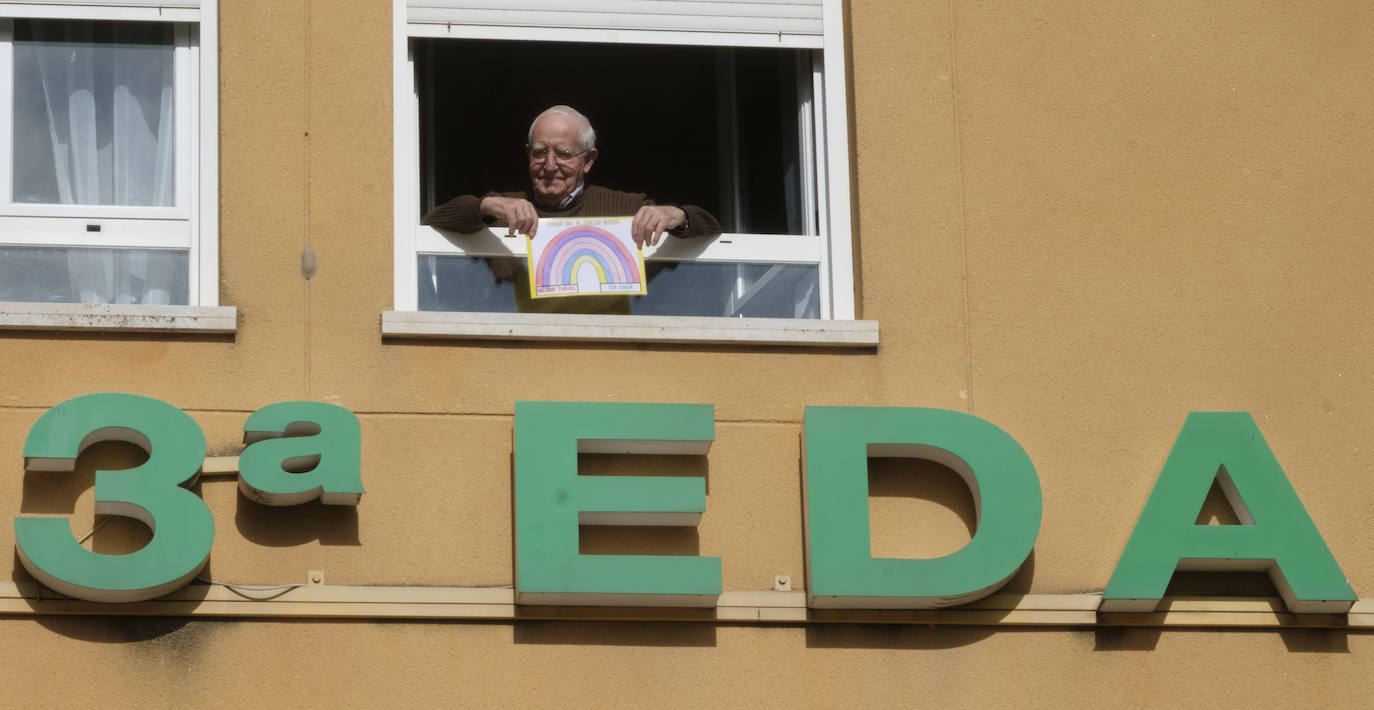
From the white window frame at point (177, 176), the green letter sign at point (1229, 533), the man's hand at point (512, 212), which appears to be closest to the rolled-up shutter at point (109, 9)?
the white window frame at point (177, 176)

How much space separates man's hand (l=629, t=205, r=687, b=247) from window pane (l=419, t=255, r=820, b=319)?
0.16m

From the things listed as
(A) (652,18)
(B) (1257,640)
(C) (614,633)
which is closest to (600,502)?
(C) (614,633)

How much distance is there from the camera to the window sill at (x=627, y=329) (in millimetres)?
8352

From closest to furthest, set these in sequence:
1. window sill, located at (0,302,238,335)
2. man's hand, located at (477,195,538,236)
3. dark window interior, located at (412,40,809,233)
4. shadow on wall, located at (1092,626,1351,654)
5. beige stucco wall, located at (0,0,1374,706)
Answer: beige stucco wall, located at (0,0,1374,706)
window sill, located at (0,302,238,335)
shadow on wall, located at (1092,626,1351,654)
man's hand, located at (477,195,538,236)
dark window interior, located at (412,40,809,233)

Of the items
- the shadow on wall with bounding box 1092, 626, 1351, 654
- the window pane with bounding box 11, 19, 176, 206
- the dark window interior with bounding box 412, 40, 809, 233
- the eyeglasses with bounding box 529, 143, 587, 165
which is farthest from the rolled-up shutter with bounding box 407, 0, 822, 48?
the shadow on wall with bounding box 1092, 626, 1351, 654

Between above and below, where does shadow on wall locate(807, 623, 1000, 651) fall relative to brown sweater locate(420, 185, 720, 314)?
below

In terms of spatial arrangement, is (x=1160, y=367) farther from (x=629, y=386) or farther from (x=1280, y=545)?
(x=629, y=386)

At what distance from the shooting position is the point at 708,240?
8992 millimetres

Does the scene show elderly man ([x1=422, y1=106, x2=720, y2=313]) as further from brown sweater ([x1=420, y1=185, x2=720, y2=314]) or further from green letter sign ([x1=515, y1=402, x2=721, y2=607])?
green letter sign ([x1=515, y1=402, x2=721, y2=607])

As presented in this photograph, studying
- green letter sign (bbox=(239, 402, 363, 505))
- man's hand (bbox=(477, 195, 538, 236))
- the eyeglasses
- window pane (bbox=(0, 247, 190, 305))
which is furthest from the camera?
the eyeglasses

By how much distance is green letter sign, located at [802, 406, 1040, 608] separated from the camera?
8.07 m

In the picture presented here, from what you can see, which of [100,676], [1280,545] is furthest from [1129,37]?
[100,676]

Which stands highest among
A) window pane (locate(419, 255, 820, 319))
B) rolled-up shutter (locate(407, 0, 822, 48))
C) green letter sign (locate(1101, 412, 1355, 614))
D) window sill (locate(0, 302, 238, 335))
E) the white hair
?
rolled-up shutter (locate(407, 0, 822, 48))

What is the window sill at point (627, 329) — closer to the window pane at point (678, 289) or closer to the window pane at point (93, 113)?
the window pane at point (678, 289)
